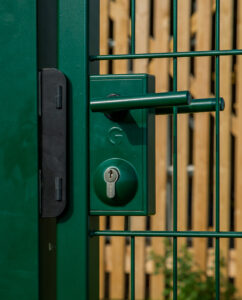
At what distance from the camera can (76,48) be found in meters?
1.12

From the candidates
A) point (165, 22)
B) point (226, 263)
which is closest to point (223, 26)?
point (165, 22)

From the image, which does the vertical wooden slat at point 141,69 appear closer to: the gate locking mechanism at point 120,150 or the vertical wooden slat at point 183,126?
the vertical wooden slat at point 183,126

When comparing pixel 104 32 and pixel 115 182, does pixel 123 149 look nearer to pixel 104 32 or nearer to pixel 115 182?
pixel 115 182

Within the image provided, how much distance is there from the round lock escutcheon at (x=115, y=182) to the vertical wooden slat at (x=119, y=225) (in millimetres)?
2653

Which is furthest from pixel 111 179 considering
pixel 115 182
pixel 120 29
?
pixel 120 29

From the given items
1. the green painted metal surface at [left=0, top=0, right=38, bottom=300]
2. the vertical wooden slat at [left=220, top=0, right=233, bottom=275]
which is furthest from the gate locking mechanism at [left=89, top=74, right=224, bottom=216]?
the vertical wooden slat at [left=220, top=0, right=233, bottom=275]

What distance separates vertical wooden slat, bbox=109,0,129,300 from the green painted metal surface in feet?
8.56

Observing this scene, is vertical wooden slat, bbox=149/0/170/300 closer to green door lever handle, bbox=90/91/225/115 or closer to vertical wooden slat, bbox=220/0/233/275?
vertical wooden slat, bbox=220/0/233/275

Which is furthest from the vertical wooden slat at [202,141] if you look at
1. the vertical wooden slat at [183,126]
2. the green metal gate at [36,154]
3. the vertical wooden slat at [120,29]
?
the green metal gate at [36,154]

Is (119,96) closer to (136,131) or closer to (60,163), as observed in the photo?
(136,131)

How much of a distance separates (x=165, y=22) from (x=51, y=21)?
2.73 metres

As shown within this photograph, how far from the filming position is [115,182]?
111 cm

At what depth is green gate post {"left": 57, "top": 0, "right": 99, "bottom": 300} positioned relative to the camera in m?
1.10

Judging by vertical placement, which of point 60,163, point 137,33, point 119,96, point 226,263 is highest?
point 137,33
